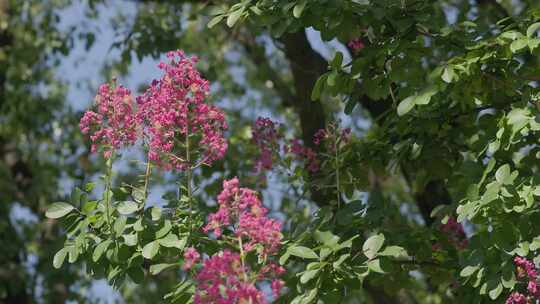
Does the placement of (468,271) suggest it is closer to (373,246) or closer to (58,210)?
(373,246)

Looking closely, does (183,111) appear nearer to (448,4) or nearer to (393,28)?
(393,28)

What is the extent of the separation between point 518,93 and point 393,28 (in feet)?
1.94

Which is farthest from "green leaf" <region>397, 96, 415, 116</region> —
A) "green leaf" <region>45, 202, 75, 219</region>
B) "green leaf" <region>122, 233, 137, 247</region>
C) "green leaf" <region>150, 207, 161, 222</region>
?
"green leaf" <region>45, 202, 75, 219</region>

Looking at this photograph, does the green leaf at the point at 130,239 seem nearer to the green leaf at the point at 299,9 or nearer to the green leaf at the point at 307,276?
the green leaf at the point at 307,276

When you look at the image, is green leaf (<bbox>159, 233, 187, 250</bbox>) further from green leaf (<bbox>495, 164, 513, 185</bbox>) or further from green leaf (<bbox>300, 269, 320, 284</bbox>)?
green leaf (<bbox>495, 164, 513, 185</bbox>)

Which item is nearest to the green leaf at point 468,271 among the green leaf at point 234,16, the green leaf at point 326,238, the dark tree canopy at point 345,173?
the dark tree canopy at point 345,173

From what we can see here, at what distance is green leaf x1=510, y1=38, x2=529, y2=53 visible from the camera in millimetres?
3730

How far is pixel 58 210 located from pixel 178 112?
2.32ft

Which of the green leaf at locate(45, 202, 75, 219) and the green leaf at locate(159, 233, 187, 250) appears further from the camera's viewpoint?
the green leaf at locate(45, 202, 75, 219)

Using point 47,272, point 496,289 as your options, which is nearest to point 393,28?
point 496,289

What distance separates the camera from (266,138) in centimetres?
484

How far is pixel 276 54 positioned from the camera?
449 inches

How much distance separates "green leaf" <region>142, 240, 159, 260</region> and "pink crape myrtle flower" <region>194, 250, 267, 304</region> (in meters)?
0.94

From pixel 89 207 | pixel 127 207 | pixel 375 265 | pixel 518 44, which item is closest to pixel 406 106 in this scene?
pixel 518 44
